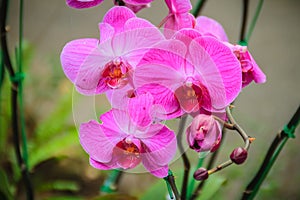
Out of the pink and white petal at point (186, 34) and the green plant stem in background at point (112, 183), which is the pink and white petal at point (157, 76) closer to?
the pink and white petal at point (186, 34)

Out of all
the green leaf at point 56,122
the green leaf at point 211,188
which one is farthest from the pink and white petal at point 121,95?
the green leaf at point 56,122

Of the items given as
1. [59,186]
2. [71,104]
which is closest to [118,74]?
[59,186]

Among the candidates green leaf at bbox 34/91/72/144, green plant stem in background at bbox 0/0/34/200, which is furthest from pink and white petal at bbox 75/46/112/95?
green leaf at bbox 34/91/72/144

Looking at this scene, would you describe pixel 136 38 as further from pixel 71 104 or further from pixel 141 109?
pixel 71 104

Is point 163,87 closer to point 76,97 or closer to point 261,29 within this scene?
point 76,97

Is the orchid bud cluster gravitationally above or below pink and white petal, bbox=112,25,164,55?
below

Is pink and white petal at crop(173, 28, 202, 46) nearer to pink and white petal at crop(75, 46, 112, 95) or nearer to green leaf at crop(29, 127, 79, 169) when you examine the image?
pink and white petal at crop(75, 46, 112, 95)

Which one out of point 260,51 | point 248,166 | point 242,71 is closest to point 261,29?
point 260,51
